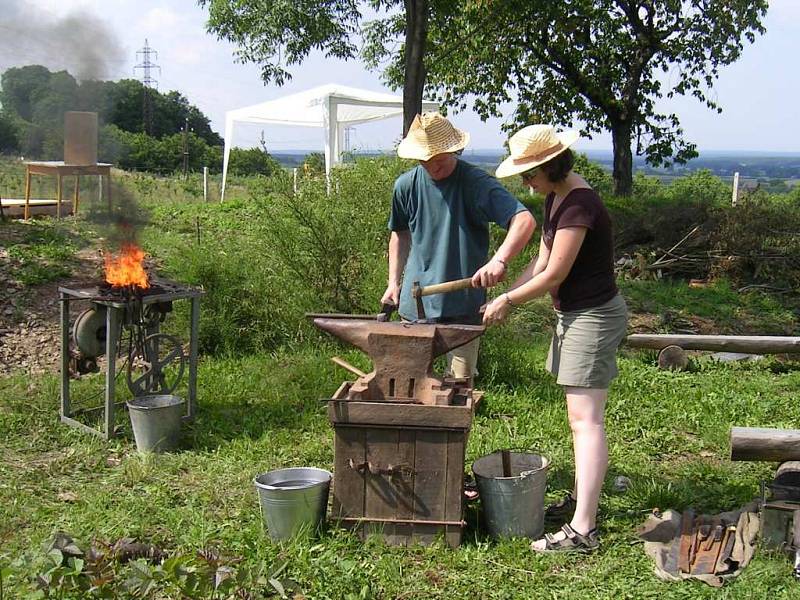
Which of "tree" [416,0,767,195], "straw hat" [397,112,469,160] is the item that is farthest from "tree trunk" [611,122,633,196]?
"straw hat" [397,112,469,160]

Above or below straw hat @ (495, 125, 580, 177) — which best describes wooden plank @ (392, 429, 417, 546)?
below

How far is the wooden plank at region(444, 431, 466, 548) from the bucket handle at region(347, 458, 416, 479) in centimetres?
18

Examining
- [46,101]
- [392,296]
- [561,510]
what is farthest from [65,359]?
[46,101]

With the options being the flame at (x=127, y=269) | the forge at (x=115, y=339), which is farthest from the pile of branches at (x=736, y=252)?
the flame at (x=127, y=269)

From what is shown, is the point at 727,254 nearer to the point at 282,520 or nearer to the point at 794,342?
the point at 794,342

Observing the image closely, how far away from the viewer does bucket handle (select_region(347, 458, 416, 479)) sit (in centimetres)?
393

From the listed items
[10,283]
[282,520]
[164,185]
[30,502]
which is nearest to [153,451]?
[30,502]

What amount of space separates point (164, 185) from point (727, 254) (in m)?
15.0

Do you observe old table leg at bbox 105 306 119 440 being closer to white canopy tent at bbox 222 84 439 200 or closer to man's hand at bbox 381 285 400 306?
man's hand at bbox 381 285 400 306

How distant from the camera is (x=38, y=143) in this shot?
1049 centimetres

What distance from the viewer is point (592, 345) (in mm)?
3850

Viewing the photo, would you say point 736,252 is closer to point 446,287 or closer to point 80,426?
point 446,287

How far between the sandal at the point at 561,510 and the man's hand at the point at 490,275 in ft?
4.07

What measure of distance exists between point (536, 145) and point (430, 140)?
1.94 feet
